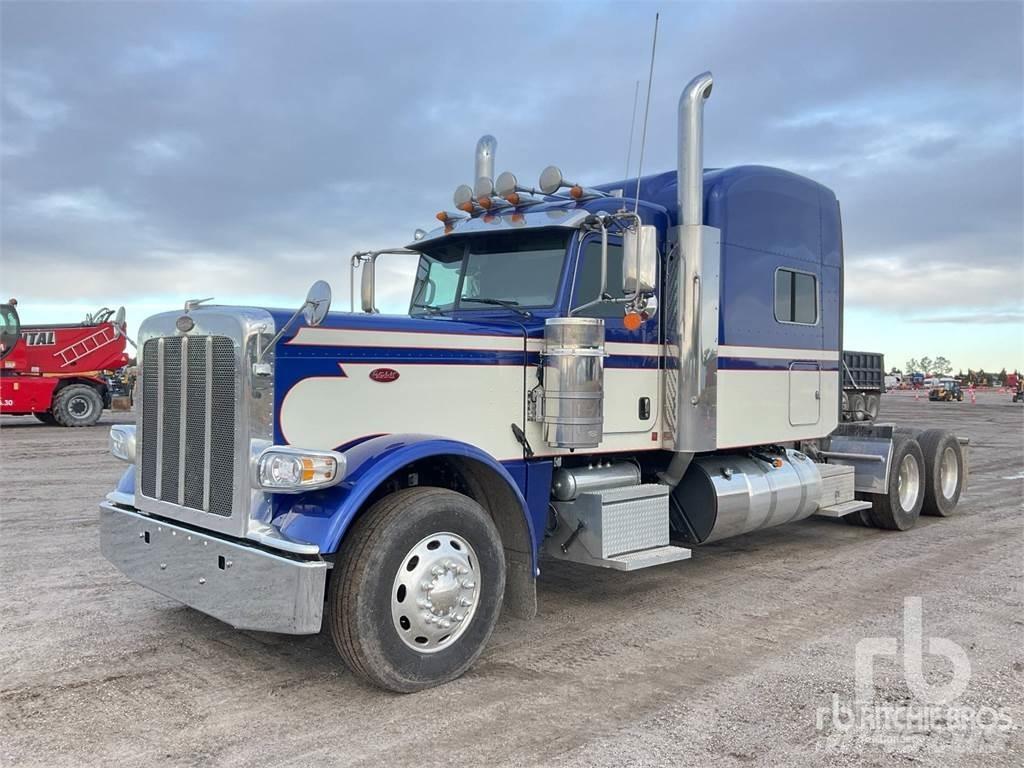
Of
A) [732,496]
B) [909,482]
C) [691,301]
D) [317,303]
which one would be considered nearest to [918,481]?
[909,482]

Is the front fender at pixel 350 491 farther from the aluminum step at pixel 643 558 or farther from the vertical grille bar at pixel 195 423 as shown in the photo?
the aluminum step at pixel 643 558

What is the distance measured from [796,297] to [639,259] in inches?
121

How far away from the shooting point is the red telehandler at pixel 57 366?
19984 mm

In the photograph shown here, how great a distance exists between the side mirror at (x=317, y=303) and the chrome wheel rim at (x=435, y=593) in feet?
4.00

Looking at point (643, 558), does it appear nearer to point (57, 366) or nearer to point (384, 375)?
point (384, 375)

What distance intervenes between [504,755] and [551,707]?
0.55 metres

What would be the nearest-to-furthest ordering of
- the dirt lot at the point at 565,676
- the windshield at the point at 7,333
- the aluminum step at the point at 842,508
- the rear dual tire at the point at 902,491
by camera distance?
1. the dirt lot at the point at 565,676
2. the aluminum step at the point at 842,508
3. the rear dual tire at the point at 902,491
4. the windshield at the point at 7,333

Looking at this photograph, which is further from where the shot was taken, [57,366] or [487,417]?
[57,366]

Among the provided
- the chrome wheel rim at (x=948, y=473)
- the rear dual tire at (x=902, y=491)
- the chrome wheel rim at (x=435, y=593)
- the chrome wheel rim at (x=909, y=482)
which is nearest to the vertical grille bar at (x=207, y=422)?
the chrome wheel rim at (x=435, y=593)

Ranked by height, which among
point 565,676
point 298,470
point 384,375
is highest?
point 384,375

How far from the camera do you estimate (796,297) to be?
295 inches

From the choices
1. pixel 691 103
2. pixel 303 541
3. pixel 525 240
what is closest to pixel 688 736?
pixel 303 541

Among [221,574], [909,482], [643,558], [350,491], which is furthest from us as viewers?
[909,482]

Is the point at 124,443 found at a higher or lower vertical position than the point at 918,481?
higher
